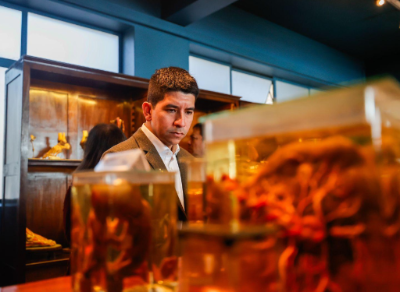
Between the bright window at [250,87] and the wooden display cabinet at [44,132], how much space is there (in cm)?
157

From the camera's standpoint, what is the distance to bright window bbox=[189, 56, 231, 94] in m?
4.58

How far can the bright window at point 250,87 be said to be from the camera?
521cm

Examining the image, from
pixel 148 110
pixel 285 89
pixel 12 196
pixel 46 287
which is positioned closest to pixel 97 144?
→ pixel 148 110

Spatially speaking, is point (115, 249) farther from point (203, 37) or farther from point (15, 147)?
point (203, 37)

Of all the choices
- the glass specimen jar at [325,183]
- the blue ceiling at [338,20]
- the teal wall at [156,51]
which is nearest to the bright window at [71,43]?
the teal wall at [156,51]

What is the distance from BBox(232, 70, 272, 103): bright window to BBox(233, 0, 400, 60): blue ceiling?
0.89 meters

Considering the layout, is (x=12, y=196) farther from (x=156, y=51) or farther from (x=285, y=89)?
(x=285, y=89)

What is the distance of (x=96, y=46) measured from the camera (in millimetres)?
3648

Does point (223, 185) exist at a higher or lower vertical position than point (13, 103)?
lower

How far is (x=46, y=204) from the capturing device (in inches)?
118

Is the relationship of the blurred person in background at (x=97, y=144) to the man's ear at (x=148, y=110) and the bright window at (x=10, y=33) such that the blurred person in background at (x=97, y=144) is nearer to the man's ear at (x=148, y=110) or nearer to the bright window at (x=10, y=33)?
the man's ear at (x=148, y=110)

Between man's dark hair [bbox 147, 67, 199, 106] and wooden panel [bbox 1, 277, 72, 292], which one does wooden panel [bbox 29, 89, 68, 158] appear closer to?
man's dark hair [bbox 147, 67, 199, 106]

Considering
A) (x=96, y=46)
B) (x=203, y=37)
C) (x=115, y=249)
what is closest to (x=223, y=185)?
(x=115, y=249)

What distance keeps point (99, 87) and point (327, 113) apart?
326 centimetres
